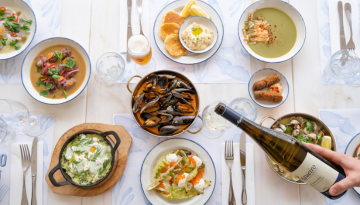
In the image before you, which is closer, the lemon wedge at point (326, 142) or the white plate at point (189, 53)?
the lemon wedge at point (326, 142)

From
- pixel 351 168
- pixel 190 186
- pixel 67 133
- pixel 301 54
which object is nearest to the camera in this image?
pixel 351 168

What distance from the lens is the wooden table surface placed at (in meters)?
1.92

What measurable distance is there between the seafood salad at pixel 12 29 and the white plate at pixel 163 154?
1398 millimetres

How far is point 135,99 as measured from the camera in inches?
73.1

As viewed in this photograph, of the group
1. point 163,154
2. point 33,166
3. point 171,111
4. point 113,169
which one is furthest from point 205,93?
point 33,166

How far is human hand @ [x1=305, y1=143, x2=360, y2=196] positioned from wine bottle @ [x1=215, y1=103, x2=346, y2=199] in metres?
0.03

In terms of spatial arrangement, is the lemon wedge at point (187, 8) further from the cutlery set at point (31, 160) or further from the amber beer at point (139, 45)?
the cutlery set at point (31, 160)


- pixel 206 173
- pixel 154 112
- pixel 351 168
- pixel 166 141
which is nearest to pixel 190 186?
pixel 206 173

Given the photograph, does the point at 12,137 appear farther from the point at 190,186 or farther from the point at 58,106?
the point at 190,186

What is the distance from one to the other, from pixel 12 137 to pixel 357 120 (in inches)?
109

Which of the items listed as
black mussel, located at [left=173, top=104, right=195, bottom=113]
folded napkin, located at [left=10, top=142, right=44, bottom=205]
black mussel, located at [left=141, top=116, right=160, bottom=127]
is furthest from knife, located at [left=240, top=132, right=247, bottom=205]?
folded napkin, located at [left=10, top=142, right=44, bottom=205]

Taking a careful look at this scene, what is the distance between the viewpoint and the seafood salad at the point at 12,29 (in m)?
1.96

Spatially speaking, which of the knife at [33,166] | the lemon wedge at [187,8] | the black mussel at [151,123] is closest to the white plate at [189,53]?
the lemon wedge at [187,8]

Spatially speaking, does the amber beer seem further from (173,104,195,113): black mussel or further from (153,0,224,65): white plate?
(173,104,195,113): black mussel
